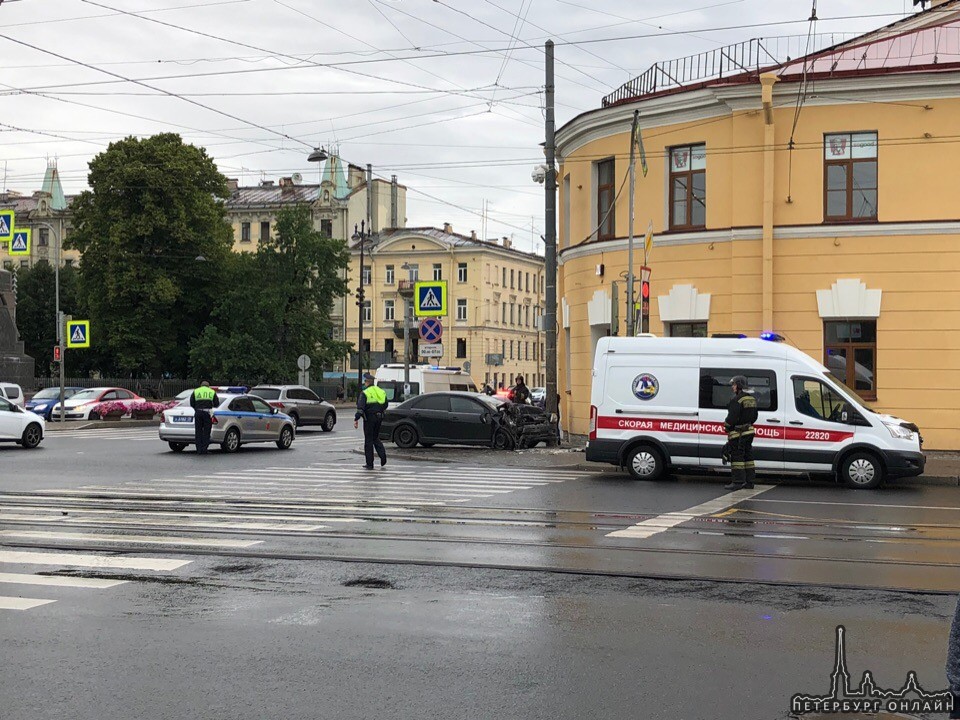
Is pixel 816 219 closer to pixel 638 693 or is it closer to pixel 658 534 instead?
pixel 658 534

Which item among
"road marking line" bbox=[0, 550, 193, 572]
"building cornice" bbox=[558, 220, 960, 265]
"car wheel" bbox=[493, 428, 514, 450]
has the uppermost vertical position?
"building cornice" bbox=[558, 220, 960, 265]

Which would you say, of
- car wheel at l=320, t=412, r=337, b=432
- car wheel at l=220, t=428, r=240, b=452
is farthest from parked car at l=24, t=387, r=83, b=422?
car wheel at l=220, t=428, r=240, b=452

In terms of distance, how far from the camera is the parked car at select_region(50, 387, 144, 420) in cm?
4422

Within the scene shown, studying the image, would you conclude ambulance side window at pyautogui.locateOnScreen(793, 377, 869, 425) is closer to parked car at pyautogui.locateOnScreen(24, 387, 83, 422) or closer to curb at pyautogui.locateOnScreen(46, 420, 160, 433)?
curb at pyautogui.locateOnScreen(46, 420, 160, 433)

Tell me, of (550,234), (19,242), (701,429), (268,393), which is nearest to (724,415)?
(701,429)

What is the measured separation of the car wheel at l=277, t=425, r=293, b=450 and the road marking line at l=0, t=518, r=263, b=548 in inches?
668

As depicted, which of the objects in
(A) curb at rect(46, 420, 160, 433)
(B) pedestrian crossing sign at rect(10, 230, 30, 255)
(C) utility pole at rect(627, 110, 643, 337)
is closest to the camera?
(C) utility pole at rect(627, 110, 643, 337)

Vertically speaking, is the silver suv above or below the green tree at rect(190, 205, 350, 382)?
below

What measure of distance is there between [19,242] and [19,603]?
30.4m

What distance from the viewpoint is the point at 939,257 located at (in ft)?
81.8

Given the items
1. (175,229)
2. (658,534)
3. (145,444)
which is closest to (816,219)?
(658,534)

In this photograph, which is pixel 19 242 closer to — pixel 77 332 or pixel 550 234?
pixel 77 332

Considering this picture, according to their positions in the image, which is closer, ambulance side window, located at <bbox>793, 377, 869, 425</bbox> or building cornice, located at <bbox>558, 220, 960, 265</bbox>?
ambulance side window, located at <bbox>793, 377, 869, 425</bbox>

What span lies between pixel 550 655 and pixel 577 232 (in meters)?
24.1
